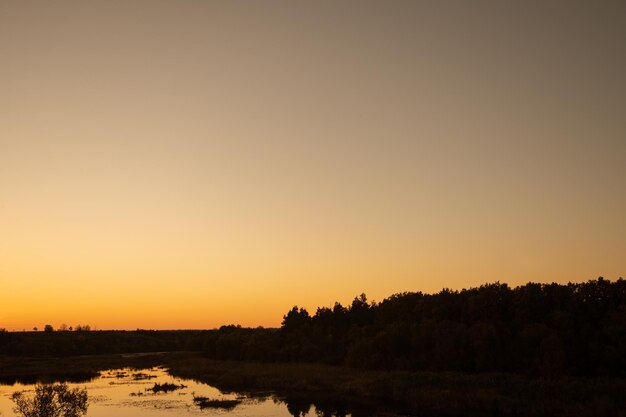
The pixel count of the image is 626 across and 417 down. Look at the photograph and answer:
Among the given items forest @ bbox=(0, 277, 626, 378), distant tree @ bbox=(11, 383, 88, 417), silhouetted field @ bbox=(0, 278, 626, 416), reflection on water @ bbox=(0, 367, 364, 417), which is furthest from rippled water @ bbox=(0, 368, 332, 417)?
forest @ bbox=(0, 277, 626, 378)

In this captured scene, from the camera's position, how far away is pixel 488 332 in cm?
6725

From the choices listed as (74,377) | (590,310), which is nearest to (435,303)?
(590,310)

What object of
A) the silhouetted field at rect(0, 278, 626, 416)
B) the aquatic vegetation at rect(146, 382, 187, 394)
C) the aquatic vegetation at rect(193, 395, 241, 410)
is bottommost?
the aquatic vegetation at rect(146, 382, 187, 394)

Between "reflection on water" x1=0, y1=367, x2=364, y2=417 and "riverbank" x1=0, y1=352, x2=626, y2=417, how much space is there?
2628 mm

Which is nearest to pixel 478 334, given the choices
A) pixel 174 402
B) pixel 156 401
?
pixel 174 402

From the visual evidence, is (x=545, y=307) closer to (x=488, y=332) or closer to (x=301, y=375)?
(x=488, y=332)

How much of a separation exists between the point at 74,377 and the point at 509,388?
201 feet

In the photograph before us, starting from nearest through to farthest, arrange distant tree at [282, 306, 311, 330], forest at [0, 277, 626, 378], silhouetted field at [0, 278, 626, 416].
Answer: silhouetted field at [0, 278, 626, 416] → forest at [0, 277, 626, 378] → distant tree at [282, 306, 311, 330]

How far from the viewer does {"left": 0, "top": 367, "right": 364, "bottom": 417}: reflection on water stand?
4744 cm

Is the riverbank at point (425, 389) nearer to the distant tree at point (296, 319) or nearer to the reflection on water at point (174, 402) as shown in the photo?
the reflection on water at point (174, 402)

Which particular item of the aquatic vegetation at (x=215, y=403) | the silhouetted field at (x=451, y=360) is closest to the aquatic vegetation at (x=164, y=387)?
the silhouetted field at (x=451, y=360)

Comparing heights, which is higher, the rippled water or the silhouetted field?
the silhouetted field

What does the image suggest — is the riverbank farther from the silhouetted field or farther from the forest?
the forest

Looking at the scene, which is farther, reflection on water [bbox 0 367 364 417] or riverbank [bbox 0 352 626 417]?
reflection on water [bbox 0 367 364 417]
